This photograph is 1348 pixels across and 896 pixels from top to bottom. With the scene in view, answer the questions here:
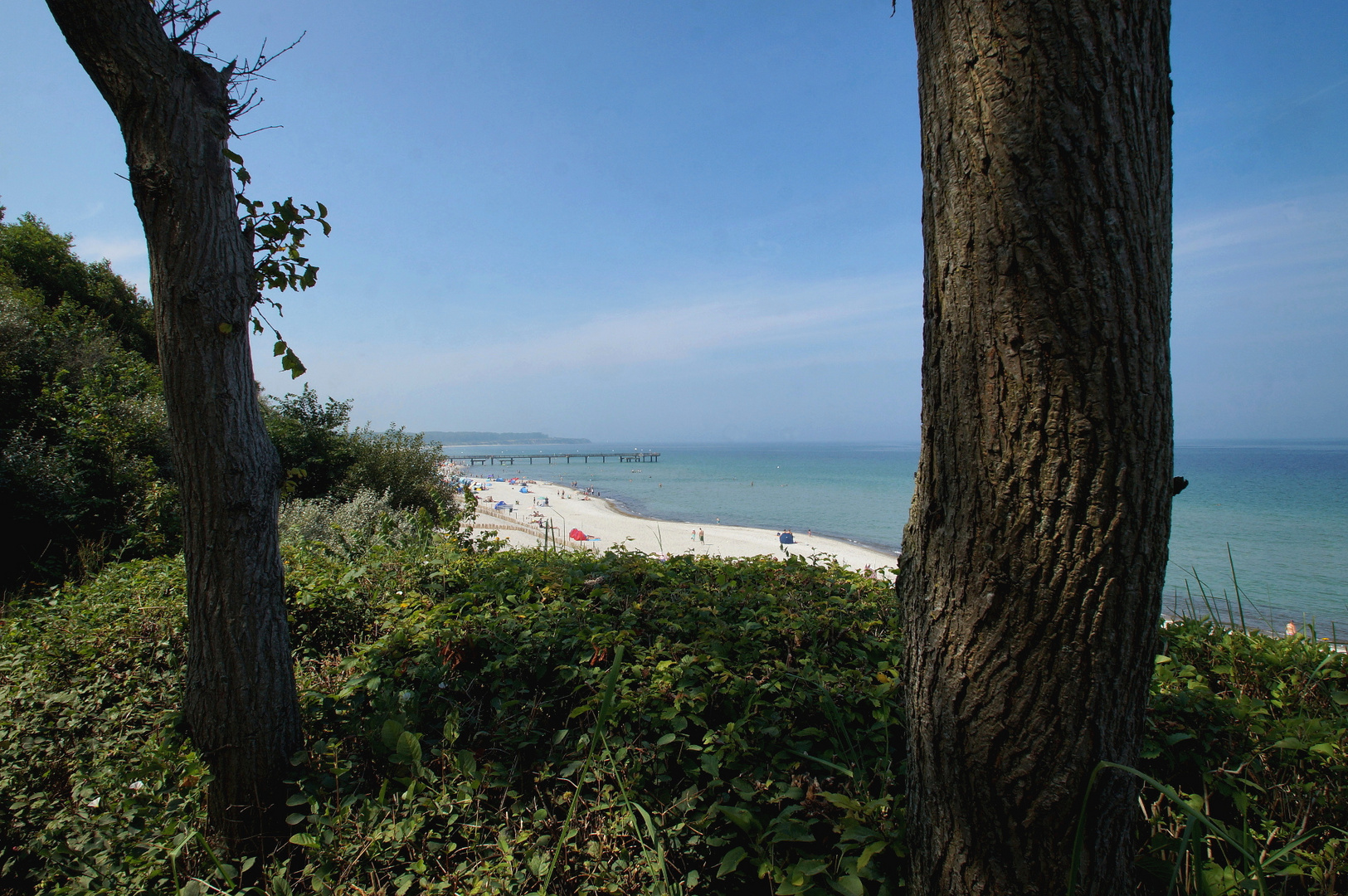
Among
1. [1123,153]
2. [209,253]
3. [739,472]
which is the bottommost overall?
[739,472]

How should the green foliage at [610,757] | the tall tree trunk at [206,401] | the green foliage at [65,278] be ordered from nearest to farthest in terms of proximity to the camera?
the green foliage at [610,757] < the tall tree trunk at [206,401] < the green foliage at [65,278]

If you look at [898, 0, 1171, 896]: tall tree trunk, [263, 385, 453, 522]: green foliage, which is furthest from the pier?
[898, 0, 1171, 896]: tall tree trunk

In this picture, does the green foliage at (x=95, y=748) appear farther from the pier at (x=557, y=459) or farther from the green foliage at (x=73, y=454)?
the pier at (x=557, y=459)

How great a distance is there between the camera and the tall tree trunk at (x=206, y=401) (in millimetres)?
2342

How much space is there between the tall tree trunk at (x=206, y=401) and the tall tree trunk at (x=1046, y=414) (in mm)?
2616

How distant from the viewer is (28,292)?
47.3 feet

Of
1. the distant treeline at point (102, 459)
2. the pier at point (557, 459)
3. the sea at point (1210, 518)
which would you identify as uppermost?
the distant treeline at point (102, 459)

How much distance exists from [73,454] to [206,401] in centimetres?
857

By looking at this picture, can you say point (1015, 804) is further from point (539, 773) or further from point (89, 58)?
point (89, 58)

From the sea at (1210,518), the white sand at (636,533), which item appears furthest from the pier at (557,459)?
the white sand at (636,533)

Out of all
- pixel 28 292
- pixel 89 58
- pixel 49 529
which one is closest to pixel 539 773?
pixel 89 58

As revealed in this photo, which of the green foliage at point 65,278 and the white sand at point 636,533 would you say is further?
the white sand at point 636,533

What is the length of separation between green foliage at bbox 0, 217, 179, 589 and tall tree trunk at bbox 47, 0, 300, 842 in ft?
15.6

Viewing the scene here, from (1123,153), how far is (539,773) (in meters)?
2.43
